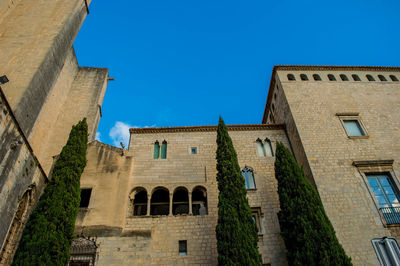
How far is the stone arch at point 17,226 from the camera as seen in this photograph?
29.4ft

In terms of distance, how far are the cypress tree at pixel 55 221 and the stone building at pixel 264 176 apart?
1.63 m

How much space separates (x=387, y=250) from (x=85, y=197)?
13.0 metres

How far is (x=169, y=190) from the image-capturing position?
1303 centimetres

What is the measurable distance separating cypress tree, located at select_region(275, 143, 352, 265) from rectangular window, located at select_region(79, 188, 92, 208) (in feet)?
28.4

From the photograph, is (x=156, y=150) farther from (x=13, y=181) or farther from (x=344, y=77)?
(x=344, y=77)

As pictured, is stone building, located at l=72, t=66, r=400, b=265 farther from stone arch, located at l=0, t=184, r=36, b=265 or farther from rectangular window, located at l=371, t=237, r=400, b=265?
stone arch, located at l=0, t=184, r=36, b=265

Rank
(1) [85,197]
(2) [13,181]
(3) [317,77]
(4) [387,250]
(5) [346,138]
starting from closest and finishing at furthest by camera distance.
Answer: (2) [13,181] < (4) [387,250] < (1) [85,197] < (5) [346,138] < (3) [317,77]

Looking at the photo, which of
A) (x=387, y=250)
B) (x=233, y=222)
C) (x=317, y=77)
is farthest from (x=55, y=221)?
(x=317, y=77)

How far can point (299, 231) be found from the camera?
995 centimetres

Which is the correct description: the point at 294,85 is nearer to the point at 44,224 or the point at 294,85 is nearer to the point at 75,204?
the point at 75,204

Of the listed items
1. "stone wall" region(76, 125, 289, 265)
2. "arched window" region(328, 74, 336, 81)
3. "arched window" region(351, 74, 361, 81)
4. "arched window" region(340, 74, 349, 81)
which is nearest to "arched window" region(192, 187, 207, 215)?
"stone wall" region(76, 125, 289, 265)

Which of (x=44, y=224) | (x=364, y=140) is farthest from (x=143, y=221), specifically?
(x=364, y=140)

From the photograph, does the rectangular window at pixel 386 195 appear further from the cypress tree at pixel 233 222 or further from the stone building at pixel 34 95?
the stone building at pixel 34 95

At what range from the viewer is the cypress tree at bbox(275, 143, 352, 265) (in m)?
9.23
